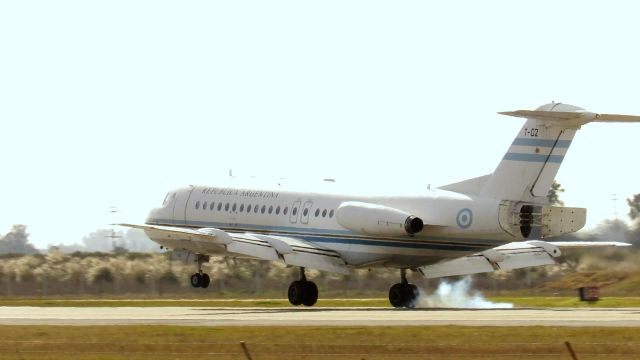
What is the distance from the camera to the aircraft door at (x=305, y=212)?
56219 mm

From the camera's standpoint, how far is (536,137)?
4834 cm

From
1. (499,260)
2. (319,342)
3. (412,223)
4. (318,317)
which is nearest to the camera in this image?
(319,342)

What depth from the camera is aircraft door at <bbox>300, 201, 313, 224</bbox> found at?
5622cm

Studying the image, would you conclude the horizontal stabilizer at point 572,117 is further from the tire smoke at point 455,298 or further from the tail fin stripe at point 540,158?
the tire smoke at point 455,298

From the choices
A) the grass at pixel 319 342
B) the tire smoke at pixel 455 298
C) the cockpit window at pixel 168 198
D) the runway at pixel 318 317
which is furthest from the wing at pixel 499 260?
the grass at pixel 319 342

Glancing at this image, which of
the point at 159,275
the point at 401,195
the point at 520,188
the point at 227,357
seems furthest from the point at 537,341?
the point at 159,275

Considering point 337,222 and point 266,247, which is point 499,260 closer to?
point 337,222

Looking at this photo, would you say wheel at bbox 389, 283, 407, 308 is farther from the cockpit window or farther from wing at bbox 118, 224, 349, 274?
the cockpit window

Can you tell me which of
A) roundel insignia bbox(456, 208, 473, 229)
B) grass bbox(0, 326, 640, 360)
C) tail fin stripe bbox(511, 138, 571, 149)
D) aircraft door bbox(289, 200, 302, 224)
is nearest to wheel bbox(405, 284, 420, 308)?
roundel insignia bbox(456, 208, 473, 229)

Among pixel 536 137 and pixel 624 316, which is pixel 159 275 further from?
pixel 624 316

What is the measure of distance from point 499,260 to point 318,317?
12619 mm

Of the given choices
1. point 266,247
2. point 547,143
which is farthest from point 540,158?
point 266,247

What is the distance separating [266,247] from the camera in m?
52.8

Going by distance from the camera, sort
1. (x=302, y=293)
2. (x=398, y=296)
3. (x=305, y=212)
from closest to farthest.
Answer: (x=398, y=296) → (x=302, y=293) → (x=305, y=212)
